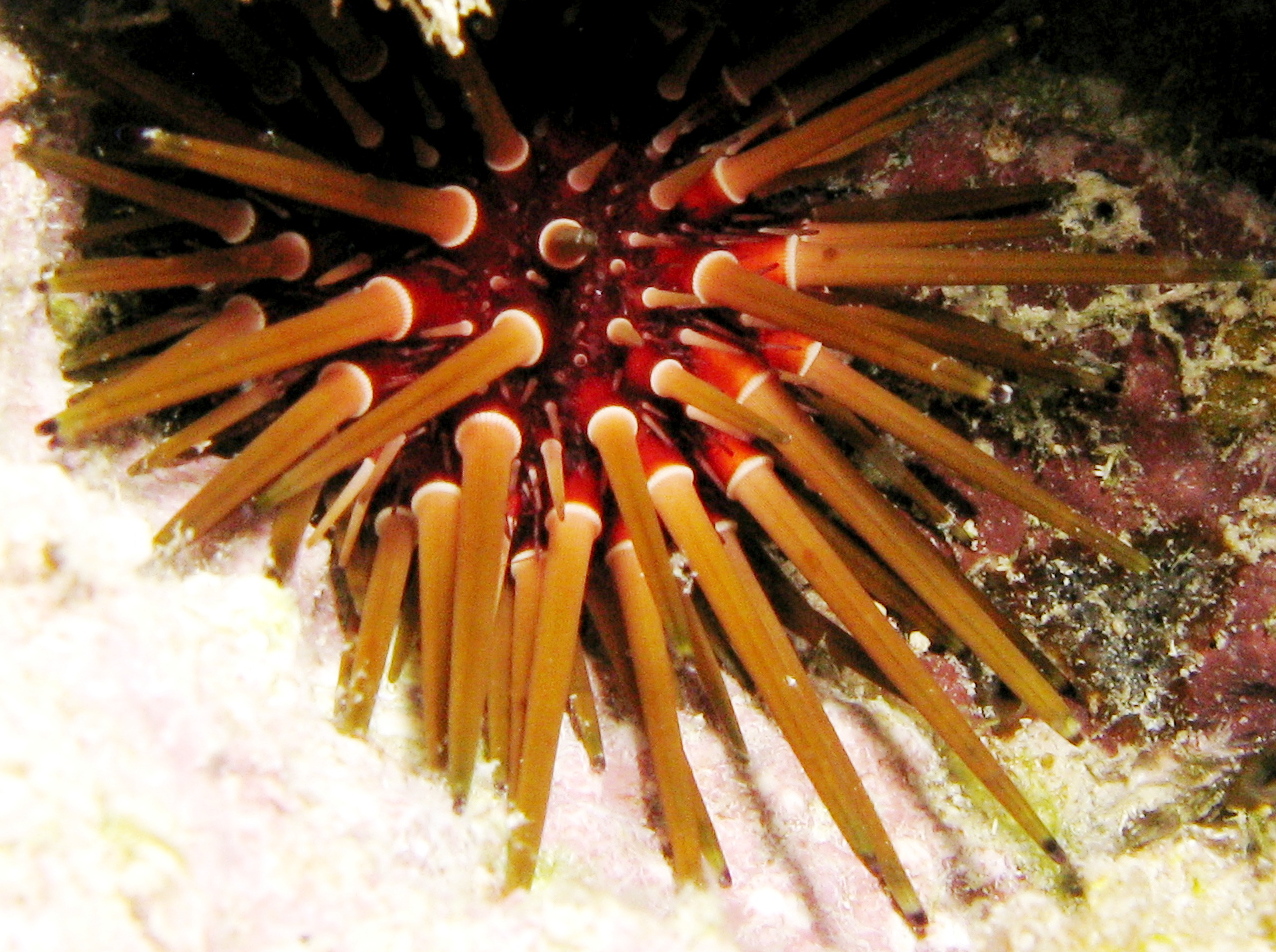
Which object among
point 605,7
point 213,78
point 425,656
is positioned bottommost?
point 425,656

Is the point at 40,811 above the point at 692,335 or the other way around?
the other way around

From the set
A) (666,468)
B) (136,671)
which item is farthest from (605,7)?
(136,671)

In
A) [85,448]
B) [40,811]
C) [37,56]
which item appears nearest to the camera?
[40,811]

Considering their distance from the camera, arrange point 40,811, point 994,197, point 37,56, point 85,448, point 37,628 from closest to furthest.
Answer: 1. point 40,811
2. point 37,628
3. point 85,448
4. point 37,56
5. point 994,197

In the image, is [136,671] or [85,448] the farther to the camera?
[85,448]

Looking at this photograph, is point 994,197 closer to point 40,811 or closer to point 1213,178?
point 1213,178

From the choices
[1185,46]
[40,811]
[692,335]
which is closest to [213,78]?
[692,335]

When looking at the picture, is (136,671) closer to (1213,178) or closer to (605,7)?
(605,7)
